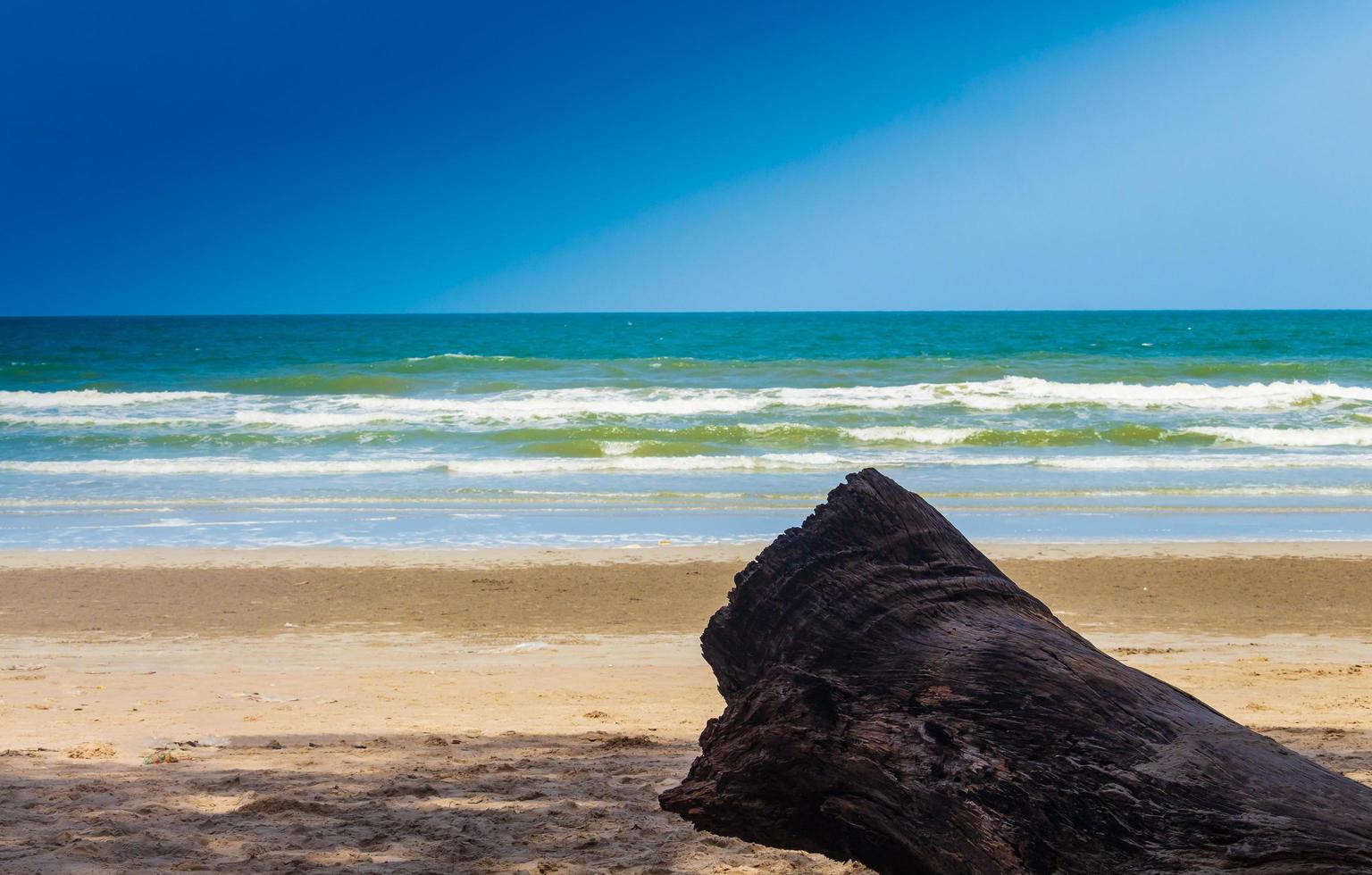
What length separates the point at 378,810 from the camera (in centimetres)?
399

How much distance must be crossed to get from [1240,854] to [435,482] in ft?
44.5

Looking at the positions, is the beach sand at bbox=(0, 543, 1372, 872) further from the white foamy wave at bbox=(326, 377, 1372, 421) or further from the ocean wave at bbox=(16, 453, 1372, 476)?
the white foamy wave at bbox=(326, 377, 1372, 421)

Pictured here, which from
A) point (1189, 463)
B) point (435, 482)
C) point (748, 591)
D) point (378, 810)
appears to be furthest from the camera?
point (1189, 463)

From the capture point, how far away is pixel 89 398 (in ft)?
92.5

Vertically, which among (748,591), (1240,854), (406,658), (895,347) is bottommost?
(406,658)

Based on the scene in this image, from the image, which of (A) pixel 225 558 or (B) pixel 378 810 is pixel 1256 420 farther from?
(B) pixel 378 810

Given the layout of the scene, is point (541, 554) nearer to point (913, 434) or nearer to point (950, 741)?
point (950, 741)

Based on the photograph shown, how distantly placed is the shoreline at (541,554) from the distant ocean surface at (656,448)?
377mm

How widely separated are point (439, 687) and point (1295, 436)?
58.1ft

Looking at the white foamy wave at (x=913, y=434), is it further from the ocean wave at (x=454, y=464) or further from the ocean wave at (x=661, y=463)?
the ocean wave at (x=454, y=464)

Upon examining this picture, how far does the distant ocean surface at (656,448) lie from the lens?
39.1 ft

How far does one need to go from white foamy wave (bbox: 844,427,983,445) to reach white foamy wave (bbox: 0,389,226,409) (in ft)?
55.0

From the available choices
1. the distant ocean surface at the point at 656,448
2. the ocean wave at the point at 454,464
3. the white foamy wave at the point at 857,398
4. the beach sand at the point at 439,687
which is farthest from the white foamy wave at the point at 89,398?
the beach sand at the point at 439,687

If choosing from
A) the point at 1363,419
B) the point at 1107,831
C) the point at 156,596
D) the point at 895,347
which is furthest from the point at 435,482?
the point at 895,347
